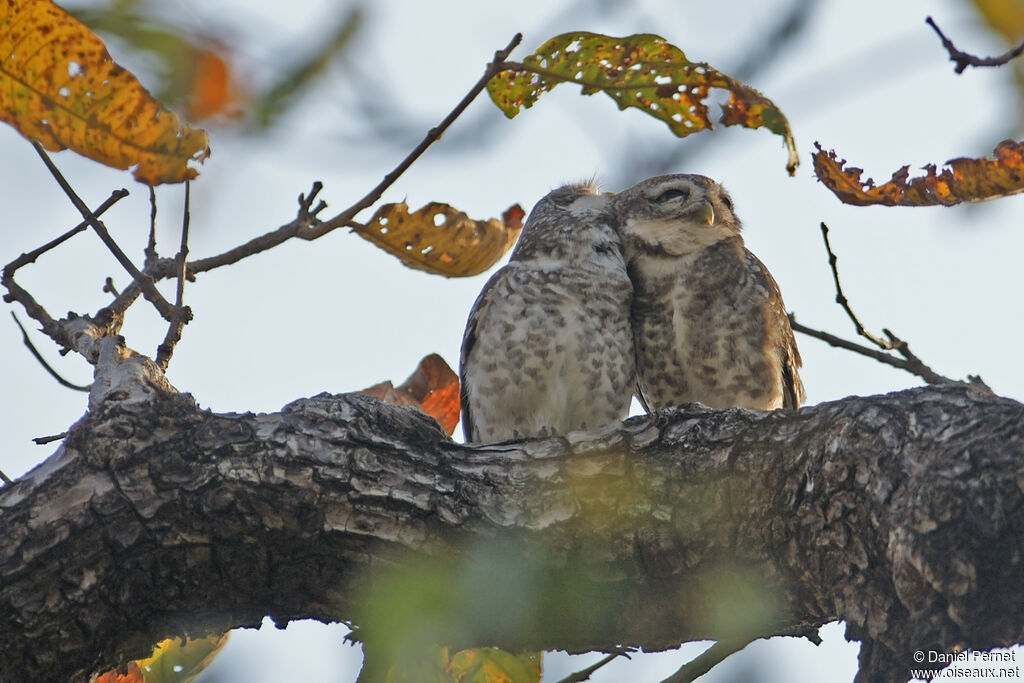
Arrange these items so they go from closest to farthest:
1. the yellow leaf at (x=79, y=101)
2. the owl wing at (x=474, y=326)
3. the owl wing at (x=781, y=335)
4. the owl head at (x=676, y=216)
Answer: the yellow leaf at (x=79, y=101), the owl wing at (x=781, y=335), the owl wing at (x=474, y=326), the owl head at (x=676, y=216)

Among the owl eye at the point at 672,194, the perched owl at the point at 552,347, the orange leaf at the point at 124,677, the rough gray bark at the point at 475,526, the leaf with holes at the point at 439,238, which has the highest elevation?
the owl eye at the point at 672,194

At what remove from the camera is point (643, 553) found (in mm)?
3105

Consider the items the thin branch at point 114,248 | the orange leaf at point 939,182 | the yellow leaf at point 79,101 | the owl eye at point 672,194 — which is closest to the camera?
the yellow leaf at point 79,101

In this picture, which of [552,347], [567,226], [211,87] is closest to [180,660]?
[211,87]

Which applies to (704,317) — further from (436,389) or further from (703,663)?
(703,663)

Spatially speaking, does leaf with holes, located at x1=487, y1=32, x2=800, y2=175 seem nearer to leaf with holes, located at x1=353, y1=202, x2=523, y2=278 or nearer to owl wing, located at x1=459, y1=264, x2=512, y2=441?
leaf with holes, located at x1=353, y1=202, x2=523, y2=278

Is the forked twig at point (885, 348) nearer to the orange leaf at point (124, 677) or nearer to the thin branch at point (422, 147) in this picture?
the thin branch at point (422, 147)

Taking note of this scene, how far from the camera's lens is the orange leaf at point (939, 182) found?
8.54 feet

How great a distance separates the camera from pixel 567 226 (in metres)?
5.63

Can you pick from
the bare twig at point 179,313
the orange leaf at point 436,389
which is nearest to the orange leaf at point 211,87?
the bare twig at point 179,313

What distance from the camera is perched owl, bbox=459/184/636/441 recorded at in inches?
196

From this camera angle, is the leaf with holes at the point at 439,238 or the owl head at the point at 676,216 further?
the owl head at the point at 676,216

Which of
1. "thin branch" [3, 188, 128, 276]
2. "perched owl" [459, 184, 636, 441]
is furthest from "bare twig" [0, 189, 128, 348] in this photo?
"perched owl" [459, 184, 636, 441]

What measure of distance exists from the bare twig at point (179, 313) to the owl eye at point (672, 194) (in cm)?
302
